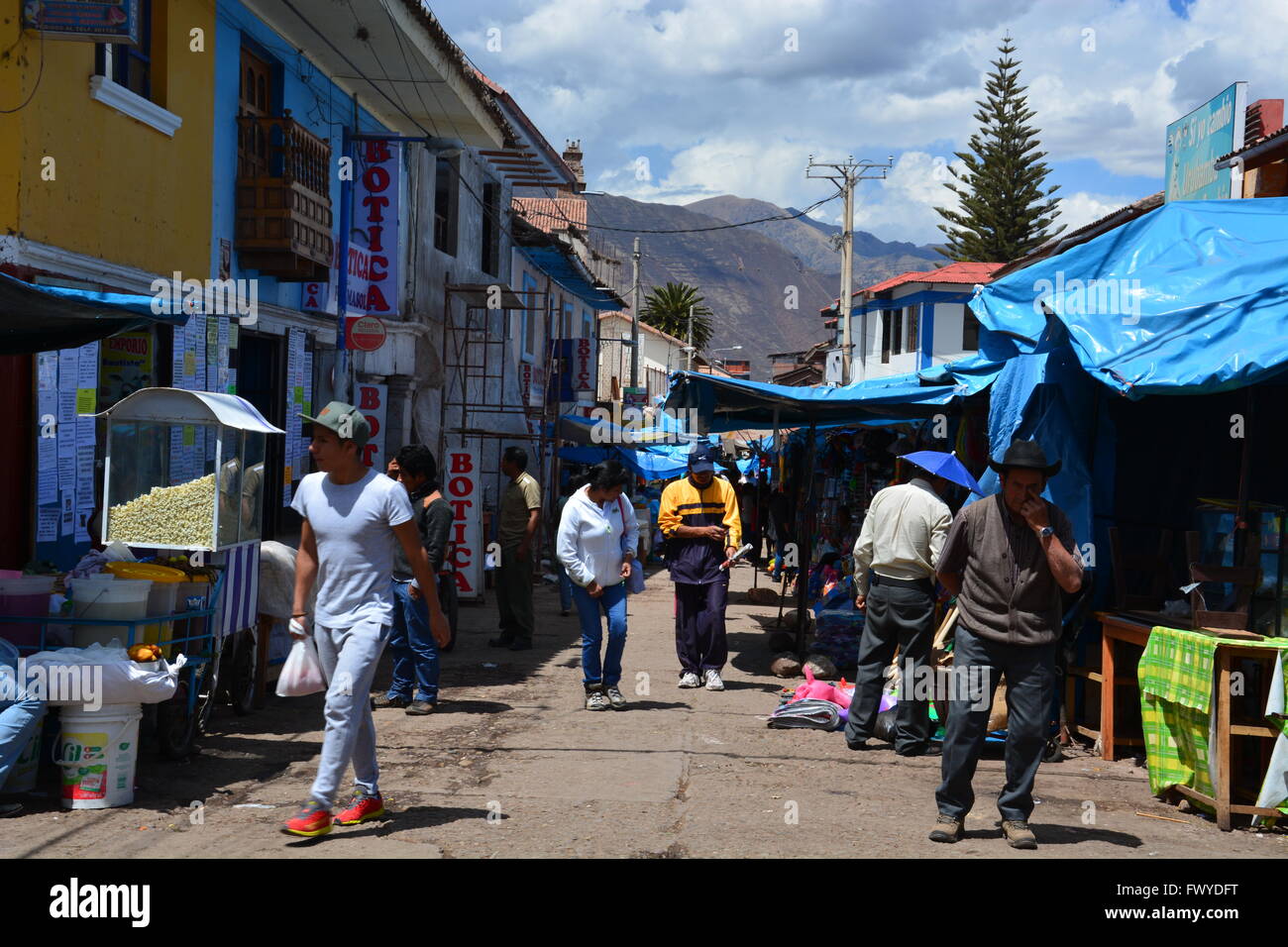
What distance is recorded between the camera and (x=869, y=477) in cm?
1360

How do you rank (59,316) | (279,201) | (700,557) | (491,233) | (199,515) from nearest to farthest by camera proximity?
(59,316)
(199,515)
(700,557)
(279,201)
(491,233)

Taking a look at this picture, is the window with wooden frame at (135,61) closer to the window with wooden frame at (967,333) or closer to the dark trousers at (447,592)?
the dark trousers at (447,592)

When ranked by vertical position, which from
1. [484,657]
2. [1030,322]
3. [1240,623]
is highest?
[1030,322]

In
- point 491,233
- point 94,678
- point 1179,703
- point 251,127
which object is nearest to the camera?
point 94,678

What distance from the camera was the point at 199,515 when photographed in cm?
772

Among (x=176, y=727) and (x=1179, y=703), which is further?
(x=176, y=727)

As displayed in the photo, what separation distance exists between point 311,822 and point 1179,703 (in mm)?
4696

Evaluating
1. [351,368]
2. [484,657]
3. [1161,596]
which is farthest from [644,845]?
[351,368]

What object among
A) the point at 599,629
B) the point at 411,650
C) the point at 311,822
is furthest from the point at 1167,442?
the point at 311,822

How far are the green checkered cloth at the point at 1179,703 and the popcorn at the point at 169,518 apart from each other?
5.79 metres

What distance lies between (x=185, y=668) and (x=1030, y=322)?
19.9ft

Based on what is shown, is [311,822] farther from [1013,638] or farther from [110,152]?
[110,152]

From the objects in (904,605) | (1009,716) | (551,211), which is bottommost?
(1009,716)

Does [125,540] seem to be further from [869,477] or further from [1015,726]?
[869,477]
